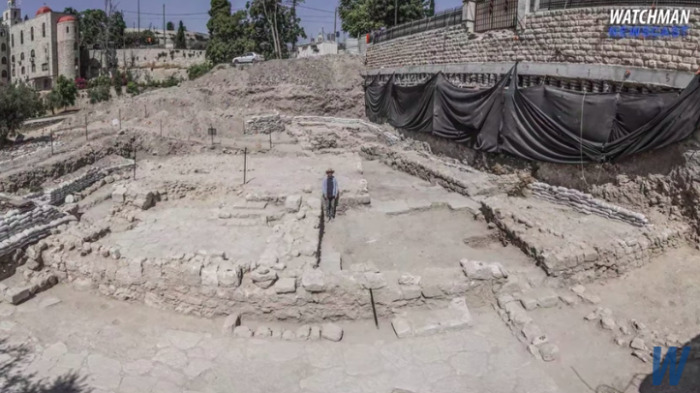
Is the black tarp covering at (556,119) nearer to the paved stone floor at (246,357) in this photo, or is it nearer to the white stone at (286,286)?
the paved stone floor at (246,357)

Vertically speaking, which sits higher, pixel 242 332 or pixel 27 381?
pixel 242 332

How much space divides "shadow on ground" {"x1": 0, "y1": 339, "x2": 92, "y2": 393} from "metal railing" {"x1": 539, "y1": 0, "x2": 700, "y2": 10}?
1111 centimetres

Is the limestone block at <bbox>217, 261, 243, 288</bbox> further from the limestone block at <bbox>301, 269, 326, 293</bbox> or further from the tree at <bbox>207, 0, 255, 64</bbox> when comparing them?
the tree at <bbox>207, 0, 255, 64</bbox>

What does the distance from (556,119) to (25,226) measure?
34.1 feet

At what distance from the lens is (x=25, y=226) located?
25.8 ft

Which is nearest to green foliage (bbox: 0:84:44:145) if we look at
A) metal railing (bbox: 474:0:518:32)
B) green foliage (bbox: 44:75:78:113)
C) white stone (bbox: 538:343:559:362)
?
green foliage (bbox: 44:75:78:113)

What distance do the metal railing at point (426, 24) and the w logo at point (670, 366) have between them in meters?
12.4

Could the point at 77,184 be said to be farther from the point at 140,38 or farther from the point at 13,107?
the point at 140,38

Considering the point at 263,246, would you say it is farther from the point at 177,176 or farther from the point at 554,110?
the point at 554,110

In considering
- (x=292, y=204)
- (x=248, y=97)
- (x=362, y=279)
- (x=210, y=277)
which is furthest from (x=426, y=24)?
(x=210, y=277)

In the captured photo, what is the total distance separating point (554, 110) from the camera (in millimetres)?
10422

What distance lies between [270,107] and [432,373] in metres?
20.0

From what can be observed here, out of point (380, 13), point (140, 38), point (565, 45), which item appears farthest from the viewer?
point (140, 38)

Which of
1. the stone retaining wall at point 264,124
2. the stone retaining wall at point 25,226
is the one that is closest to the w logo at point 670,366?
the stone retaining wall at point 25,226
